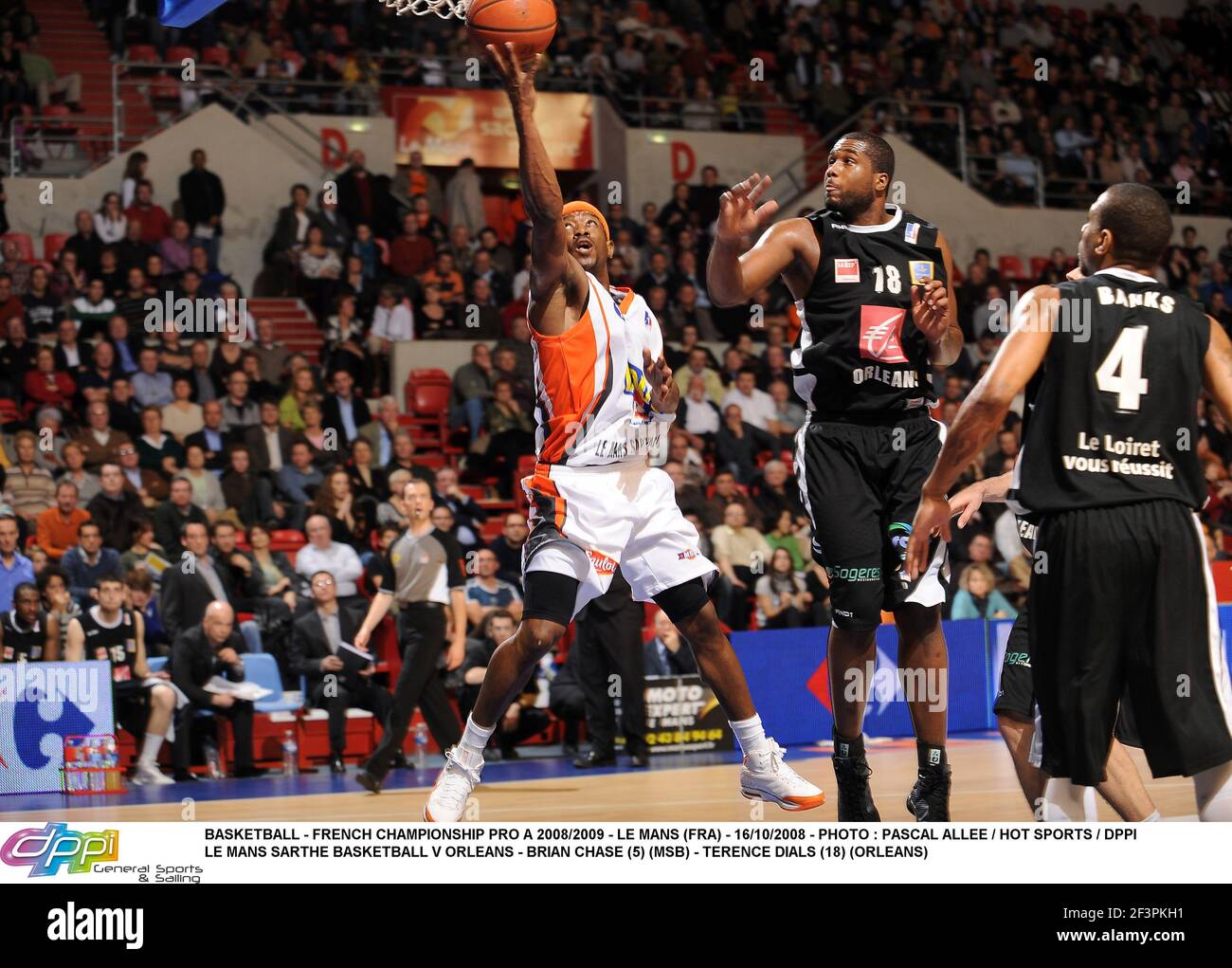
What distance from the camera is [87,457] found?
13.3 metres

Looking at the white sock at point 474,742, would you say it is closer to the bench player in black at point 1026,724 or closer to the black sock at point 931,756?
the black sock at point 931,756

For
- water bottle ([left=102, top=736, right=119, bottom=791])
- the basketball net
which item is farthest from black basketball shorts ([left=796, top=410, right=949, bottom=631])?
water bottle ([left=102, top=736, right=119, bottom=791])

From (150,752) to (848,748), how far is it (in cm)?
653

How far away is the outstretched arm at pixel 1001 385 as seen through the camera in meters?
4.56

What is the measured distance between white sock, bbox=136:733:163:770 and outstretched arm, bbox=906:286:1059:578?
7.71m

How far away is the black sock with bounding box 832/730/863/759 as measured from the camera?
19.9 ft

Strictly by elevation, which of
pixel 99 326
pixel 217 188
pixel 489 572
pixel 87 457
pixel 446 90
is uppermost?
pixel 446 90

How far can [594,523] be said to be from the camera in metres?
6.16

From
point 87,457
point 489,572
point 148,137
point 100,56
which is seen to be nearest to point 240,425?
point 87,457

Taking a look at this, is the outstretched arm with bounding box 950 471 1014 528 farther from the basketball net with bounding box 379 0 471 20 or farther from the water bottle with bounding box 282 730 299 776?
the water bottle with bounding box 282 730 299 776

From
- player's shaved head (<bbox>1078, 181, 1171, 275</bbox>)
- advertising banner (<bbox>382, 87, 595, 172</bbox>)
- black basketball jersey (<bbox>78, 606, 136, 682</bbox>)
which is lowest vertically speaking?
black basketball jersey (<bbox>78, 606, 136, 682</bbox>)

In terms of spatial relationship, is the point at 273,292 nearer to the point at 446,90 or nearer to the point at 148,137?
the point at 148,137

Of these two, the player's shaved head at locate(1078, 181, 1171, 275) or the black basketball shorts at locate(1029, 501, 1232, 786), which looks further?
the player's shaved head at locate(1078, 181, 1171, 275)

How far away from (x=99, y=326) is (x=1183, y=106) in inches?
694
